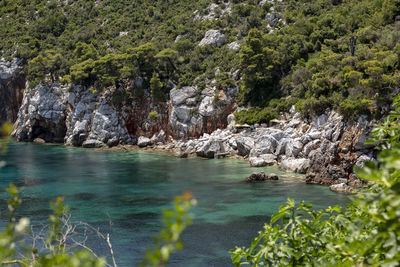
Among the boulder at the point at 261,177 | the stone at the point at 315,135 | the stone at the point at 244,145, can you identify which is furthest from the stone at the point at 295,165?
the stone at the point at 244,145

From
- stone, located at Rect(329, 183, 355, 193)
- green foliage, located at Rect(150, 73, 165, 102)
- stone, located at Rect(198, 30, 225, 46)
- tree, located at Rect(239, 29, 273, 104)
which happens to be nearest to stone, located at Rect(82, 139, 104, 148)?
green foliage, located at Rect(150, 73, 165, 102)

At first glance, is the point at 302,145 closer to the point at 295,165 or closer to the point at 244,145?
the point at 295,165

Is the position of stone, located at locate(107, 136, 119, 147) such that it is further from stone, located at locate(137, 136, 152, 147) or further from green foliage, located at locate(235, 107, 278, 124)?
green foliage, located at locate(235, 107, 278, 124)

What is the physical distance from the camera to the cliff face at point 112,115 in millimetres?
50062

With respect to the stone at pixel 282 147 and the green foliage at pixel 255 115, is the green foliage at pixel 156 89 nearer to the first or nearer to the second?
the green foliage at pixel 255 115

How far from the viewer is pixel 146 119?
183ft

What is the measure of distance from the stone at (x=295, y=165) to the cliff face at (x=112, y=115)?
51.6ft

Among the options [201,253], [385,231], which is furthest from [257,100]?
[385,231]

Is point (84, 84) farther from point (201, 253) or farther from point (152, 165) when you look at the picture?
point (201, 253)

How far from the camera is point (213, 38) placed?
60844mm

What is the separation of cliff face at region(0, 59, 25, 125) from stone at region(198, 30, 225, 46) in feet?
109

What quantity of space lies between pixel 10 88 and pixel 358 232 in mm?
75995

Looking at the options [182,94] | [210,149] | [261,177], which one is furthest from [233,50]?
[261,177]

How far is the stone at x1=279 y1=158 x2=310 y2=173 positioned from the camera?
32.1 metres
